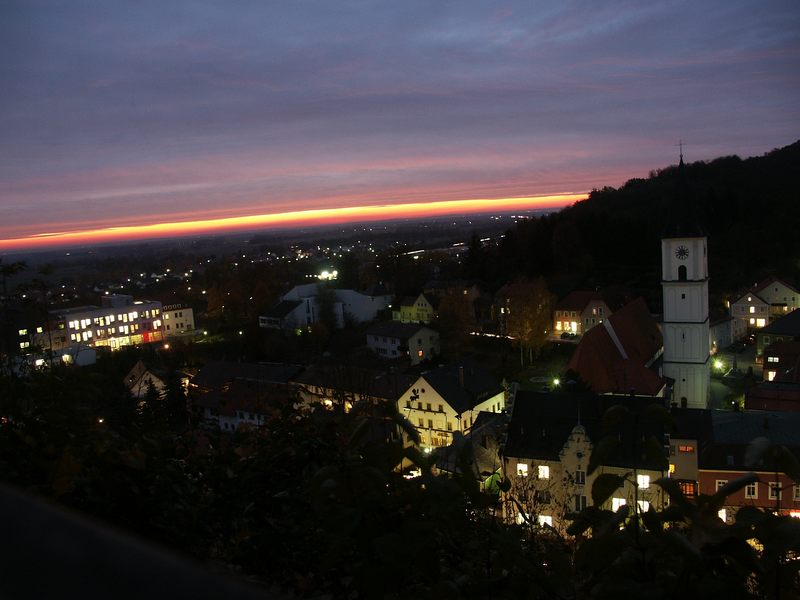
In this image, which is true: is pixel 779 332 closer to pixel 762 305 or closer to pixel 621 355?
pixel 762 305

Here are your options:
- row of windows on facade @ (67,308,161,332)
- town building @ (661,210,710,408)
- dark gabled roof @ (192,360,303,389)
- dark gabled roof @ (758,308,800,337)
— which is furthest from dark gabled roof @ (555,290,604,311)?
row of windows on facade @ (67,308,161,332)

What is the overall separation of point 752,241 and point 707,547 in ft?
190

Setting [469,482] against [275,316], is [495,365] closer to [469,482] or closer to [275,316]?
[275,316]

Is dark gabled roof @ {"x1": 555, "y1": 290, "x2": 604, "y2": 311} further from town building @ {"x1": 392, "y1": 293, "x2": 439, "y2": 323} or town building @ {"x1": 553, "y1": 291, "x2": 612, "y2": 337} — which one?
town building @ {"x1": 392, "y1": 293, "x2": 439, "y2": 323}

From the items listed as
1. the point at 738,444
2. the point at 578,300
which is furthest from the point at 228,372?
the point at 578,300

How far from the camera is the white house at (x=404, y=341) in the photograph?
39.1 m

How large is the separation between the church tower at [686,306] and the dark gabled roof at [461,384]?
7.86 meters

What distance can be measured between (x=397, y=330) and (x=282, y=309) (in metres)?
12.0

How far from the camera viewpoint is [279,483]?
3584 millimetres

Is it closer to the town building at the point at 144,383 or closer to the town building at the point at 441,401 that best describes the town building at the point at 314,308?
the town building at the point at 144,383

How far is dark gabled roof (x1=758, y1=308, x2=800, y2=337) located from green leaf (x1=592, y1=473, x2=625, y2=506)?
115ft

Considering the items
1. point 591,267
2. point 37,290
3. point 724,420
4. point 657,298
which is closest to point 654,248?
point 591,267

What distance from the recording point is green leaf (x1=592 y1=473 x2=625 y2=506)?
2.04m

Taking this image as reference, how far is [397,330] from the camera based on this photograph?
40.5m
